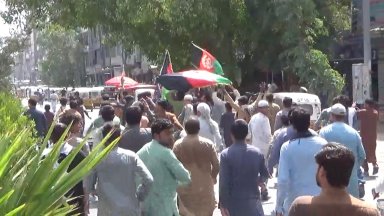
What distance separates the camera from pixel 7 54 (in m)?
21.8

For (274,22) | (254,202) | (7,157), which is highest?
(274,22)

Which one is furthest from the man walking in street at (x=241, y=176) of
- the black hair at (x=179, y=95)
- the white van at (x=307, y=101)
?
the white van at (x=307, y=101)

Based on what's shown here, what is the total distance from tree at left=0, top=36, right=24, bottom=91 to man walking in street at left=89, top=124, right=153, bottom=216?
47.2 feet

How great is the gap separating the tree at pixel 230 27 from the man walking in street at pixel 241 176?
19.0 m

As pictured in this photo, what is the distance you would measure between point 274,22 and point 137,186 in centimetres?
2105

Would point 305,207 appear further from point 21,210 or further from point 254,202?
point 254,202

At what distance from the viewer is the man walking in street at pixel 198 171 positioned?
8.55 metres

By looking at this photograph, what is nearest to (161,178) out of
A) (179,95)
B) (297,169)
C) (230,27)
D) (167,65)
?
(297,169)

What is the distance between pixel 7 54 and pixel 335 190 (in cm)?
1822

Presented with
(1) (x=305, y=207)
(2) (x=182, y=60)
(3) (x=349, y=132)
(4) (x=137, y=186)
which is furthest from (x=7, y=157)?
(2) (x=182, y=60)

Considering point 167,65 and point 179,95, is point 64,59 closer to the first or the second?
point 167,65

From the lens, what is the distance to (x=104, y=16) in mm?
28422

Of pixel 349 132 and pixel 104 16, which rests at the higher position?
pixel 104 16

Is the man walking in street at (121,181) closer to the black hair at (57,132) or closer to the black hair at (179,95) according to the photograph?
the black hair at (57,132)
